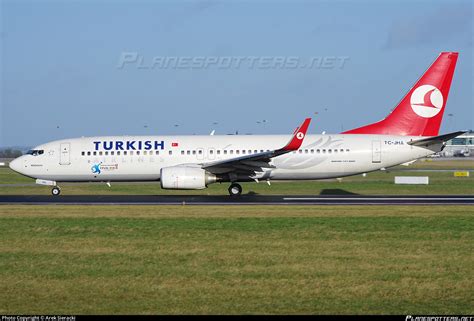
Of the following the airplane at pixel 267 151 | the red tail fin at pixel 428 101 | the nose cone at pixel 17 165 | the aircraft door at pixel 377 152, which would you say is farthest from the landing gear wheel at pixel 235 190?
the nose cone at pixel 17 165

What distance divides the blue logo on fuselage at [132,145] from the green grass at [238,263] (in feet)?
40.1

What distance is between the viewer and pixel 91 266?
15.3 m

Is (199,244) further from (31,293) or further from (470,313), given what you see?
(470,313)

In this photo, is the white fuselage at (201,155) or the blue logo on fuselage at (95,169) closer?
the white fuselage at (201,155)

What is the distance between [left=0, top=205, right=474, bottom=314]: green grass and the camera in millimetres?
12062

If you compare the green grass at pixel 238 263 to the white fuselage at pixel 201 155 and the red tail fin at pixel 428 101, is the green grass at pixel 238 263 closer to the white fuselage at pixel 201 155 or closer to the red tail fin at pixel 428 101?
the white fuselage at pixel 201 155

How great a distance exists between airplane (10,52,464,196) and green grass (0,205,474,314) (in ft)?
35.8

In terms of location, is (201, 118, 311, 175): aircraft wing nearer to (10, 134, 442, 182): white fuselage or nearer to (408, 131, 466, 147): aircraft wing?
(10, 134, 442, 182): white fuselage

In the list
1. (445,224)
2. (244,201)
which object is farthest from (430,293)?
(244,201)

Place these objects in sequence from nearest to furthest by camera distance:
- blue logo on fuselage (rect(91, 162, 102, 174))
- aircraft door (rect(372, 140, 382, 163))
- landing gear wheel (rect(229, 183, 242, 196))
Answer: landing gear wheel (rect(229, 183, 242, 196))
aircraft door (rect(372, 140, 382, 163))
blue logo on fuselage (rect(91, 162, 102, 174))

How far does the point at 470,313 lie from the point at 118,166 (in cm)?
2778

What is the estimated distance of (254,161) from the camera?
33938 mm

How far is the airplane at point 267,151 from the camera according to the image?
3525 centimetres

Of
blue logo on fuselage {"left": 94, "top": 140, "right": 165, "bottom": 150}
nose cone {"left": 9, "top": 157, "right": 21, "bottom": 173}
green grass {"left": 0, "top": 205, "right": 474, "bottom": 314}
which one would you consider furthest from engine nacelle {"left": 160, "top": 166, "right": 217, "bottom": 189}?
nose cone {"left": 9, "top": 157, "right": 21, "bottom": 173}
